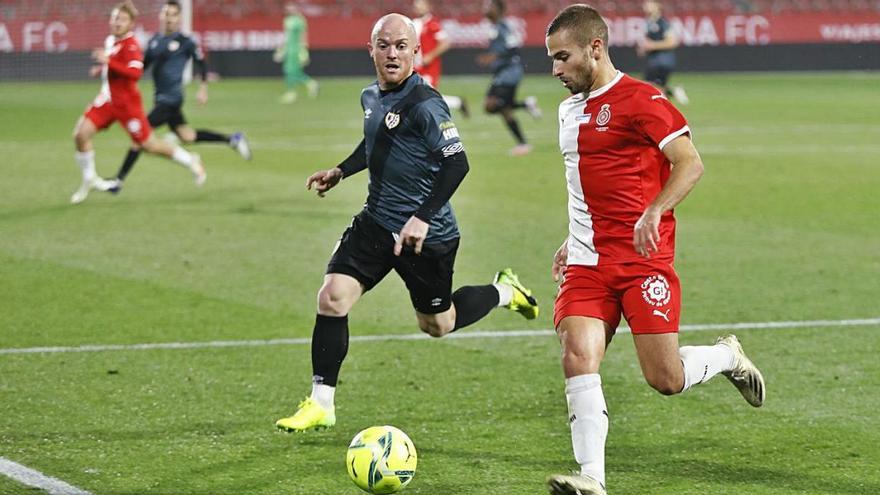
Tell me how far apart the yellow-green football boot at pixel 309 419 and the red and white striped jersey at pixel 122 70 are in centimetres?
976

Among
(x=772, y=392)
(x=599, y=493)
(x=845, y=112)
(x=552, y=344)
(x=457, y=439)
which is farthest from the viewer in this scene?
(x=845, y=112)

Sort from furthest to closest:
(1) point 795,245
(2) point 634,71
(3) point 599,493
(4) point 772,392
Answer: (2) point 634,71, (1) point 795,245, (4) point 772,392, (3) point 599,493

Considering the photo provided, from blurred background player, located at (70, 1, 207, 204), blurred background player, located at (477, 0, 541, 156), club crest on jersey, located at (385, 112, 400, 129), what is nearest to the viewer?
club crest on jersey, located at (385, 112, 400, 129)

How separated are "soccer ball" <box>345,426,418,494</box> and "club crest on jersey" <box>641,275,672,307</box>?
1.15 meters

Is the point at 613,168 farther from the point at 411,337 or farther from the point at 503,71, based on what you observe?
the point at 503,71

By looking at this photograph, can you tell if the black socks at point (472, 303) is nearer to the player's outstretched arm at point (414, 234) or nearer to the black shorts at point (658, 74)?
the player's outstretched arm at point (414, 234)

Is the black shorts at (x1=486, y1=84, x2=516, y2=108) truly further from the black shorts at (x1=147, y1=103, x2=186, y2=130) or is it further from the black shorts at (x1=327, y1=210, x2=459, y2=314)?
the black shorts at (x1=327, y1=210, x2=459, y2=314)

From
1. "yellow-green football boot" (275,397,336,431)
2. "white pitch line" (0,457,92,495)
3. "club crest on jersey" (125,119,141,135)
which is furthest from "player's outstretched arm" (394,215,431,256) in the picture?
"club crest on jersey" (125,119,141,135)

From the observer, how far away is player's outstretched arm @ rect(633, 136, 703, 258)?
5.55 meters

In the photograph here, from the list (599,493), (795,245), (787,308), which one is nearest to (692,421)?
(599,493)

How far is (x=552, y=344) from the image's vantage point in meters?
9.05

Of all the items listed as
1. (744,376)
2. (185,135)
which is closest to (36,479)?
(744,376)

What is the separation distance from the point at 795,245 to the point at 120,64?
24.6ft

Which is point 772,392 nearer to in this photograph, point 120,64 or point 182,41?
point 120,64
